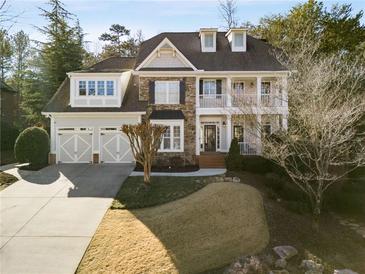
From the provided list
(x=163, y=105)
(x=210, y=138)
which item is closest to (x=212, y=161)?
(x=210, y=138)

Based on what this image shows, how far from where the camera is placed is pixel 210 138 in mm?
23219

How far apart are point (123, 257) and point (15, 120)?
94.8 feet

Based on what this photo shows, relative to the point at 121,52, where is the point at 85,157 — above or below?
below

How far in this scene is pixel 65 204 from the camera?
1268 centimetres

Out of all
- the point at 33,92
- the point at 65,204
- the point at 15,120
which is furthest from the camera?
the point at 15,120

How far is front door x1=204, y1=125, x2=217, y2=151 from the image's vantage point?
23172mm

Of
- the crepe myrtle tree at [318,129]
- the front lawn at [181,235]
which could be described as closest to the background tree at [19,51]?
the front lawn at [181,235]

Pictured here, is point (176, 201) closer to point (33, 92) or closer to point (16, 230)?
point (16, 230)

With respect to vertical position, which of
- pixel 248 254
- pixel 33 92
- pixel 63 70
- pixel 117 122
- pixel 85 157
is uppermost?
pixel 63 70

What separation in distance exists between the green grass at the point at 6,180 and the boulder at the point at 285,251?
12.3 meters

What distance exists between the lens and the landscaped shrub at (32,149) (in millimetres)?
19188

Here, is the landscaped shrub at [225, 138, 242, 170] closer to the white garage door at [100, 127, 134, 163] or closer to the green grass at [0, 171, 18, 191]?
the white garage door at [100, 127, 134, 163]

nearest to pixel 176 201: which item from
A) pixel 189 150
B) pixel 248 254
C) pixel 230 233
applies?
pixel 230 233

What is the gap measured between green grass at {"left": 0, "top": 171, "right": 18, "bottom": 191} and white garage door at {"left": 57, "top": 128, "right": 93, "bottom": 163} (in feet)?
14.3
